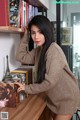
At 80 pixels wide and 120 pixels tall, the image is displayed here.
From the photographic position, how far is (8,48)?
1734 millimetres

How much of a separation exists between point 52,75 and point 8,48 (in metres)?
0.60

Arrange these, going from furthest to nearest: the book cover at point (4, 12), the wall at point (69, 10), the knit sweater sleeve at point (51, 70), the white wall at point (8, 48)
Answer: the wall at point (69, 10) → the white wall at point (8, 48) → the knit sweater sleeve at point (51, 70) → the book cover at point (4, 12)

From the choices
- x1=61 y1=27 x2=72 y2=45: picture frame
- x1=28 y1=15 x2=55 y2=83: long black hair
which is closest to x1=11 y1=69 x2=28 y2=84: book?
x1=28 y1=15 x2=55 y2=83: long black hair

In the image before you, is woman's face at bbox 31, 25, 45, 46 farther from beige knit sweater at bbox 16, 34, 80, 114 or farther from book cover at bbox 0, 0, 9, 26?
book cover at bbox 0, 0, 9, 26

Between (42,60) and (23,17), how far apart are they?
397 mm

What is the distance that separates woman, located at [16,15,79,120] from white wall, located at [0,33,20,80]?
28 centimetres

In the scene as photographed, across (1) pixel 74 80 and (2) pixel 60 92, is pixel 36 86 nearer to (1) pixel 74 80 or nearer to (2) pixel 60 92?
(2) pixel 60 92

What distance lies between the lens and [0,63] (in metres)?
1.59

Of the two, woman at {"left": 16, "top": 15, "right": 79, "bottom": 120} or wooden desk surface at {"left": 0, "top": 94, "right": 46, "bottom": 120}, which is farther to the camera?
woman at {"left": 16, "top": 15, "right": 79, "bottom": 120}

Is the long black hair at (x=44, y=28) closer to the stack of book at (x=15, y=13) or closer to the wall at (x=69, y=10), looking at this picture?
the stack of book at (x=15, y=13)

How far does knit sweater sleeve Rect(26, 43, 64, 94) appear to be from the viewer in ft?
4.36

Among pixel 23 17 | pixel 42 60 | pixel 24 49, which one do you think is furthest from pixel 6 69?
pixel 23 17

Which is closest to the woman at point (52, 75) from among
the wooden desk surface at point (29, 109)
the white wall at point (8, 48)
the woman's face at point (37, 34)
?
the woman's face at point (37, 34)

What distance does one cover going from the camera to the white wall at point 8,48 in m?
1.61
